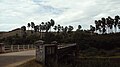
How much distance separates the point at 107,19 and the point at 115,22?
4143 millimetres

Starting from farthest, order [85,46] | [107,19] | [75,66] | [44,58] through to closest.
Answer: [107,19], [85,46], [75,66], [44,58]

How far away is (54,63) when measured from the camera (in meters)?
17.3

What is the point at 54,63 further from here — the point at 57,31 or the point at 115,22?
the point at 57,31

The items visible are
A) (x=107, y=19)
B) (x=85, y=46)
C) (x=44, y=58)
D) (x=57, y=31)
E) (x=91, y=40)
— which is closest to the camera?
(x=44, y=58)

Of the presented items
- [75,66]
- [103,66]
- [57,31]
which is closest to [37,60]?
[75,66]

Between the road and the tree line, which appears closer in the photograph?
the road

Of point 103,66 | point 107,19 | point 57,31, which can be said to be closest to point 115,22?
point 107,19

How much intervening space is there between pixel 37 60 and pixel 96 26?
130 meters

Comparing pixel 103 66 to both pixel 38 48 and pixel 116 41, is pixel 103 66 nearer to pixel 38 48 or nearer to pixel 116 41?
pixel 38 48

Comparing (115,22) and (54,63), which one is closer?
(54,63)

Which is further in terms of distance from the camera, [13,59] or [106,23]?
[106,23]

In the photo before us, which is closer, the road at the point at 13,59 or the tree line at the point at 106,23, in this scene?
the road at the point at 13,59

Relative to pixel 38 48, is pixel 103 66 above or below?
below

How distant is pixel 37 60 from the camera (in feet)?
56.5
